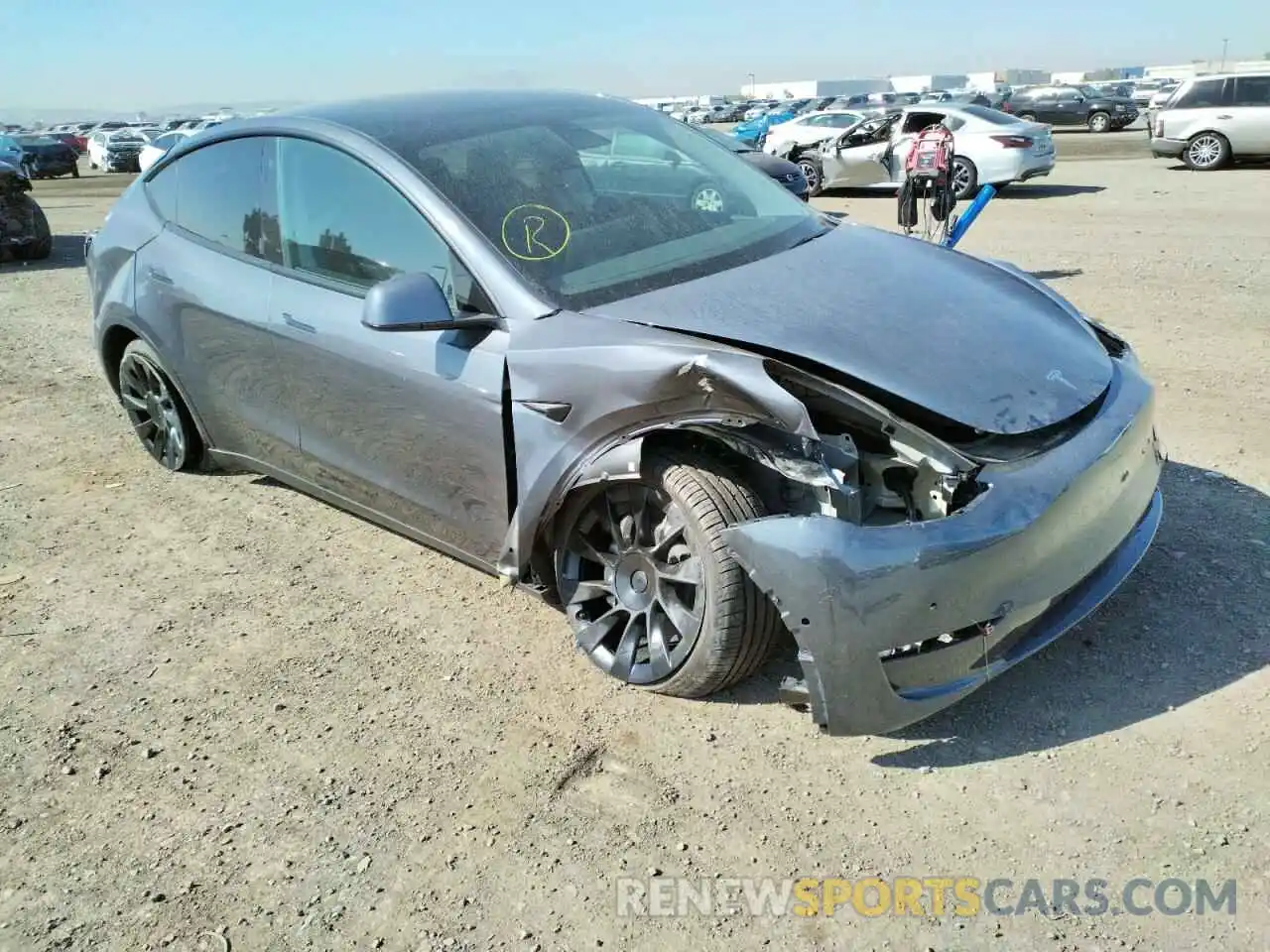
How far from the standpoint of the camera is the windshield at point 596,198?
3289mm

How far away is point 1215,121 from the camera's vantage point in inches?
675

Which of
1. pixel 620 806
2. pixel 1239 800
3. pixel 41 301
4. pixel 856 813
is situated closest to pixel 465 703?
pixel 620 806

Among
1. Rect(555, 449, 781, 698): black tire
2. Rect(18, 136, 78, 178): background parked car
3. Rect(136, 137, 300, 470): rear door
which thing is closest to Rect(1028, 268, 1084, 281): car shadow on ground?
Rect(136, 137, 300, 470): rear door

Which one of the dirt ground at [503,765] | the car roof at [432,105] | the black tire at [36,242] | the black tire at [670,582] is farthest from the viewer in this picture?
the black tire at [36,242]

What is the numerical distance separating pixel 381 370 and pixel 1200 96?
1824cm

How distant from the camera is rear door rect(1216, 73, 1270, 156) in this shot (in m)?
16.9

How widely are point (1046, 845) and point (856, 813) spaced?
0.44 m

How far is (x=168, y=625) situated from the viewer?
379 cm

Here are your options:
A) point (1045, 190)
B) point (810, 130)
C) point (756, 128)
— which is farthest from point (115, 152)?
point (1045, 190)

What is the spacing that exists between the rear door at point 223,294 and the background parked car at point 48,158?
31119mm

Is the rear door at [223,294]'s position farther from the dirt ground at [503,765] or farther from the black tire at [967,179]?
the black tire at [967,179]

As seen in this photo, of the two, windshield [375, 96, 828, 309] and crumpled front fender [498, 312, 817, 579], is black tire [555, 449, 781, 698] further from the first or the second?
windshield [375, 96, 828, 309]

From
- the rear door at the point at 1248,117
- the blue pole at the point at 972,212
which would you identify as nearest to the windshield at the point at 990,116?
the rear door at the point at 1248,117

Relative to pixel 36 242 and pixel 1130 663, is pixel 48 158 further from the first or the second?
pixel 1130 663
